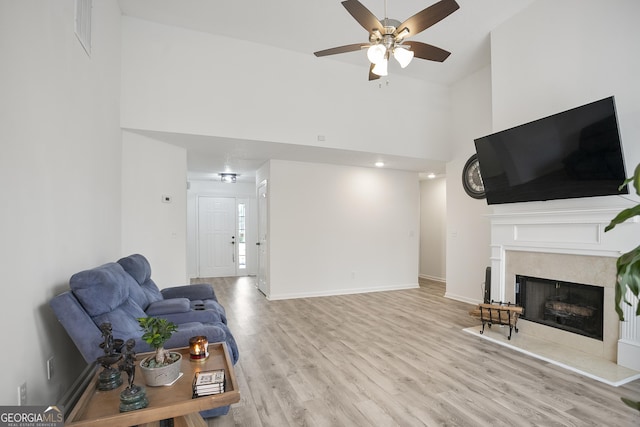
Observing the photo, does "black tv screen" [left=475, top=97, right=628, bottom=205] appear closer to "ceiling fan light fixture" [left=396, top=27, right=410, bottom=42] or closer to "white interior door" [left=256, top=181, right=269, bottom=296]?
"ceiling fan light fixture" [left=396, top=27, right=410, bottom=42]

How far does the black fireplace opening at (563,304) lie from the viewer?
126 inches

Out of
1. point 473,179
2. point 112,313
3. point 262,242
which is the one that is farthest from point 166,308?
point 473,179

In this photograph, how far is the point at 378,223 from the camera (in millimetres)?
6395

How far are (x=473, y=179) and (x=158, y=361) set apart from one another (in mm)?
5168

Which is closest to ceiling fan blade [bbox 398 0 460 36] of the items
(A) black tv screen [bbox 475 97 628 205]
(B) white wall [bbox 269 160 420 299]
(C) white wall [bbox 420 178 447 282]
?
(A) black tv screen [bbox 475 97 628 205]

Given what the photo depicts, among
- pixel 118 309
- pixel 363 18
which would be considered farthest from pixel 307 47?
pixel 118 309

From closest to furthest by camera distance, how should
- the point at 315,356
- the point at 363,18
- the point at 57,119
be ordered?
the point at 57,119
the point at 363,18
the point at 315,356

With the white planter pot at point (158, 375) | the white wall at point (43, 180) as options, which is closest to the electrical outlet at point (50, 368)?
the white wall at point (43, 180)

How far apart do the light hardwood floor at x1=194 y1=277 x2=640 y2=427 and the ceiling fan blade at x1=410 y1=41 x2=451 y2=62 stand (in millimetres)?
2798

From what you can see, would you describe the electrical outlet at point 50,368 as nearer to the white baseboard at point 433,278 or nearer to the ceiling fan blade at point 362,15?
the ceiling fan blade at point 362,15

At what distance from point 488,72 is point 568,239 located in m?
3.11

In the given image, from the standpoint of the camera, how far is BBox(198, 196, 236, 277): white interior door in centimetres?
809

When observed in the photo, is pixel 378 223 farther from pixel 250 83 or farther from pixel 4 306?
pixel 4 306

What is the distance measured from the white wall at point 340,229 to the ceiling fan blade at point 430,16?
3548mm
